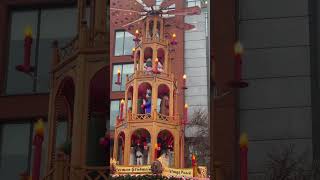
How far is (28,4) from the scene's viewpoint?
401cm

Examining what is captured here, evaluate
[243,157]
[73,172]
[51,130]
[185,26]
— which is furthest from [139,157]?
[51,130]

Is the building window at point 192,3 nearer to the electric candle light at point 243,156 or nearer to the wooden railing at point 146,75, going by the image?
the wooden railing at point 146,75

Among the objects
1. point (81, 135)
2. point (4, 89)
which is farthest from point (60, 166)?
point (4, 89)

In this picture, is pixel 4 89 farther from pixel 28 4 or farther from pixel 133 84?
pixel 133 84

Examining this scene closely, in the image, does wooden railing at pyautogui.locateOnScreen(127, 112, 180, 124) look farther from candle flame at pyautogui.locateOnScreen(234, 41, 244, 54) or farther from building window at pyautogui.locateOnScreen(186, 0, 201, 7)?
candle flame at pyautogui.locateOnScreen(234, 41, 244, 54)

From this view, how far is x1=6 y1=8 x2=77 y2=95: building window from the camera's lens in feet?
12.6

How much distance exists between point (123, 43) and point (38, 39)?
204 centimetres

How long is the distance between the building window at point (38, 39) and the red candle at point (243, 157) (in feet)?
3.81

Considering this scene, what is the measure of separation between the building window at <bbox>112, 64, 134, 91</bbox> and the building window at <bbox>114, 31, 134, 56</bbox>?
0.04m

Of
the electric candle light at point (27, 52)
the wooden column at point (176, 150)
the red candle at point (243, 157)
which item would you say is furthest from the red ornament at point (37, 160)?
the wooden column at point (176, 150)

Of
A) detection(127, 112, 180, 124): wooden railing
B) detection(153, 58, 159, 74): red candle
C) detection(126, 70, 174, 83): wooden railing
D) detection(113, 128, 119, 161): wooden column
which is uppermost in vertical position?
detection(153, 58, 159, 74): red candle

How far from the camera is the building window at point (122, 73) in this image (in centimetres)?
196

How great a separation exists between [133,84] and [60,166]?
38.6 inches

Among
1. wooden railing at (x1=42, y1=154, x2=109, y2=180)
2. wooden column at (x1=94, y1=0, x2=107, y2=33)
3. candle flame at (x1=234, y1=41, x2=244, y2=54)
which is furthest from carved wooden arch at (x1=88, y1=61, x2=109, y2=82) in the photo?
candle flame at (x1=234, y1=41, x2=244, y2=54)
